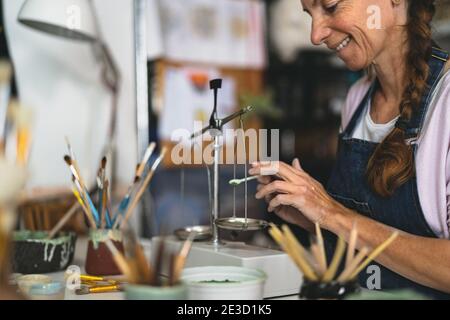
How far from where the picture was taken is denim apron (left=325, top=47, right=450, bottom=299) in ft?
3.29

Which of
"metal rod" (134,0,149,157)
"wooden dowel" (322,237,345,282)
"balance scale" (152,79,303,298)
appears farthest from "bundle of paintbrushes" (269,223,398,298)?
"metal rod" (134,0,149,157)

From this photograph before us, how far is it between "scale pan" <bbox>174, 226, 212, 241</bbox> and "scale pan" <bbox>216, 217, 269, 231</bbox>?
5 cm

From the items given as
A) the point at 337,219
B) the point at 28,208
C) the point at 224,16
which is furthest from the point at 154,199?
the point at 224,16

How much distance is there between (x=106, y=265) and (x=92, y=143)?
89 cm

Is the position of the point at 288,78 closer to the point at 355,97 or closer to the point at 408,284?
the point at 355,97

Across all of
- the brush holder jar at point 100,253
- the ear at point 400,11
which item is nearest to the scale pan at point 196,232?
the brush holder jar at point 100,253

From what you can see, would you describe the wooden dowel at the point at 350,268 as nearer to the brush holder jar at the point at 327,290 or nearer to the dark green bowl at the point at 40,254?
the brush holder jar at the point at 327,290

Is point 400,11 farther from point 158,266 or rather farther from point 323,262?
point 158,266

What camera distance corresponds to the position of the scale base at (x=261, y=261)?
923mm

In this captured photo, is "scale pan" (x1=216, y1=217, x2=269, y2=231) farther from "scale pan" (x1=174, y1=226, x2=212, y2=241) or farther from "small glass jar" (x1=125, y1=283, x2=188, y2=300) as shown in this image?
"small glass jar" (x1=125, y1=283, x2=188, y2=300)

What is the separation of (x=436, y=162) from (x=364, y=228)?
0.18 metres

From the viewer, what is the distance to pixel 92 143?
192cm

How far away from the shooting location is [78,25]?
5.50 ft

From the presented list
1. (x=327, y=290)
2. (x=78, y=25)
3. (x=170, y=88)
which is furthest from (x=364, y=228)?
(x=170, y=88)
